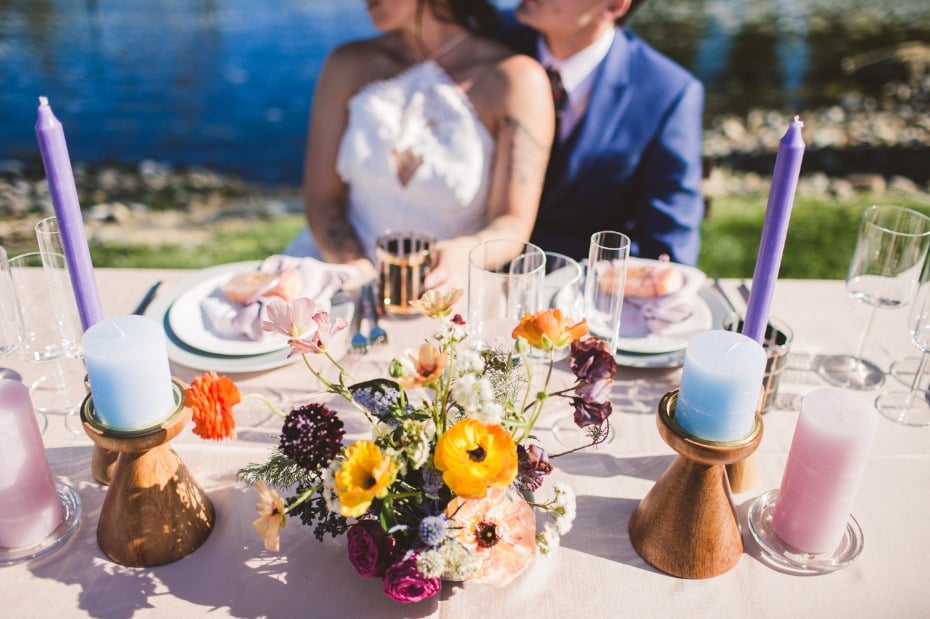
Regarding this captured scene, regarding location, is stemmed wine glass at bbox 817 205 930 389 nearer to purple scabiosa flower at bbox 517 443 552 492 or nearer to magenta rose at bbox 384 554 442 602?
purple scabiosa flower at bbox 517 443 552 492

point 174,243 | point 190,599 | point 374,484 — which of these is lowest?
point 174,243

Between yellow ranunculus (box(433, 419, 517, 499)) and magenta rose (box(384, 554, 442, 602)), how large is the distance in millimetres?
127

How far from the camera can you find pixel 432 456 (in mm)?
846

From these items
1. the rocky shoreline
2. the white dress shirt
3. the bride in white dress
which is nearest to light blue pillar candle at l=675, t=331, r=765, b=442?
the bride in white dress

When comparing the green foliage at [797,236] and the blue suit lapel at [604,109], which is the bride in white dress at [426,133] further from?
the green foliage at [797,236]

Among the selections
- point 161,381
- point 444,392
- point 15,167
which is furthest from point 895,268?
point 15,167

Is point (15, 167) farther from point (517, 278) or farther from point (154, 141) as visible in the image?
point (517, 278)

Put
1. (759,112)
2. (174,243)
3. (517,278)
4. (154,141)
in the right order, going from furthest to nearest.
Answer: (759,112)
(154,141)
(174,243)
(517,278)

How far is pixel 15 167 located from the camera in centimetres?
502

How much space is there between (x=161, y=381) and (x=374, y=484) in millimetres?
292

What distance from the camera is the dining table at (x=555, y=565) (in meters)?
0.94

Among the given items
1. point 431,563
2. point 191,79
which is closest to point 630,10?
point 431,563

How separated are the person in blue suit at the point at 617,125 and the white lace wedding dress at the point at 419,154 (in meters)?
0.28

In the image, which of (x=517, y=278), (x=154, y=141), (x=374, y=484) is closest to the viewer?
(x=374, y=484)
